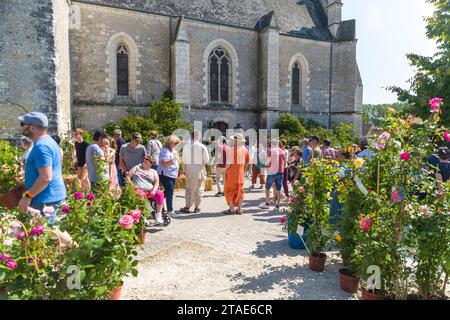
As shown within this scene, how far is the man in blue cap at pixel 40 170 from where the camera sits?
3.14m

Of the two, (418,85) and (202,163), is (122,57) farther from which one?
(418,85)

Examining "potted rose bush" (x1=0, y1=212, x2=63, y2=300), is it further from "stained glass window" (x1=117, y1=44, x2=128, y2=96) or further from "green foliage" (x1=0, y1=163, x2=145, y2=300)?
"stained glass window" (x1=117, y1=44, x2=128, y2=96)

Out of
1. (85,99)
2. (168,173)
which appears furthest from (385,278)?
(85,99)

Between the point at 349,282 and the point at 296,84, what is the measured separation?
18.7m

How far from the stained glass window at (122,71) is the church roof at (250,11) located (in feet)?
7.02

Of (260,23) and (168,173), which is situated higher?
(260,23)

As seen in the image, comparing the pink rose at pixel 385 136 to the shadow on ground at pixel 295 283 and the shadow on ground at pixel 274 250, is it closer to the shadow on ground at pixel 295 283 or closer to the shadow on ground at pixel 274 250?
the shadow on ground at pixel 295 283

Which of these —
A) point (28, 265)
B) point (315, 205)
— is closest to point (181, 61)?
point (315, 205)

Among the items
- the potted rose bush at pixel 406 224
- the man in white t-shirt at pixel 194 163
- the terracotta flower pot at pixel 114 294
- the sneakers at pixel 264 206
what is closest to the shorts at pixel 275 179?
the sneakers at pixel 264 206

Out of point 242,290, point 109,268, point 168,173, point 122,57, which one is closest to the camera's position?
point 109,268

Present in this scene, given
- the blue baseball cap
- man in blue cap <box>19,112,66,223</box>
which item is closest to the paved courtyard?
man in blue cap <box>19,112,66,223</box>

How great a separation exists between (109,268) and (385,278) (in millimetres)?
2603

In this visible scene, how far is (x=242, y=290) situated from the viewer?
138 inches

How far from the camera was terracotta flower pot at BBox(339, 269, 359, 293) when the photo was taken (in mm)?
3504
